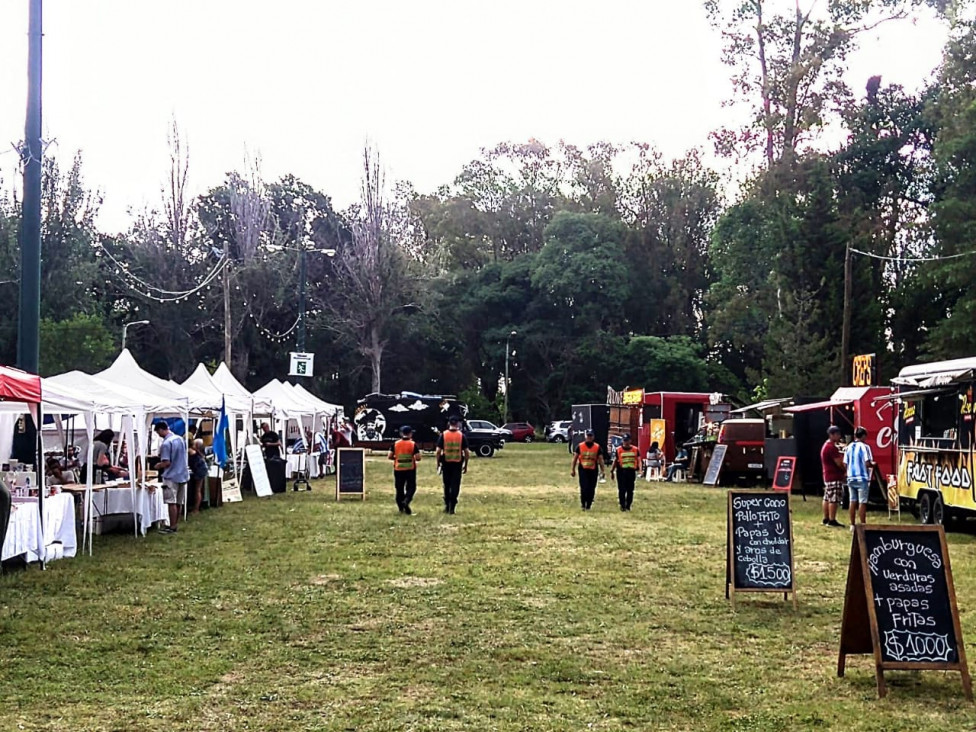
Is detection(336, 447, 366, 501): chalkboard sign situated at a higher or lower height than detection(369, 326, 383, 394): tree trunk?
lower

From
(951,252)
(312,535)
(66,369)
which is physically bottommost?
(312,535)

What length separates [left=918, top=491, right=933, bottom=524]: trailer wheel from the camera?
663 inches

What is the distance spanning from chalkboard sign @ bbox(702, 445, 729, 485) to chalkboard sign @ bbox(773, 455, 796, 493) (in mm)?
3329

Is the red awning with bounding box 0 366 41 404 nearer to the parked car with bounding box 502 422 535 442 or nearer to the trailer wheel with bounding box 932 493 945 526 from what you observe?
the trailer wheel with bounding box 932 493 945 526

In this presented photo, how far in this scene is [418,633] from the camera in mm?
8891

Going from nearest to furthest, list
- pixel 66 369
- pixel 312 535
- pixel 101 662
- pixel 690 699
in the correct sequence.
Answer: pixel 690 699 → pixel 101 662 → pixel 312 535 → pixel 66 369

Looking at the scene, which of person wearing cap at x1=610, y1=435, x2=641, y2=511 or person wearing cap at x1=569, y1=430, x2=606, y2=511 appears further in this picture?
person wearing cap at x1=610, y1=435, x2=641, y2=511

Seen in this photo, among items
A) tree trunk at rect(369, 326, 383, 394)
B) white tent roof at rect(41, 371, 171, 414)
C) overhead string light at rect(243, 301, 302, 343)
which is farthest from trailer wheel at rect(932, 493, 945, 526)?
overhead string light at rect(243, 301, 302, 343)

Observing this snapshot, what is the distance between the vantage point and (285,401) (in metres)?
29.7

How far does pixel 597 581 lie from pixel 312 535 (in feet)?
17.8

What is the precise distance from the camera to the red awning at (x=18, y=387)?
36.1 feet

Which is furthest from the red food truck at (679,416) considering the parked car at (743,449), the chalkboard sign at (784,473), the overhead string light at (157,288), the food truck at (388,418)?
the overhead string light at (157,288)

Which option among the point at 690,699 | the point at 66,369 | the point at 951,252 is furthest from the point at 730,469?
the point at 66,369

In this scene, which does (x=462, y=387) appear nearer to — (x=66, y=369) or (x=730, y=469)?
(x=66, y=369)
